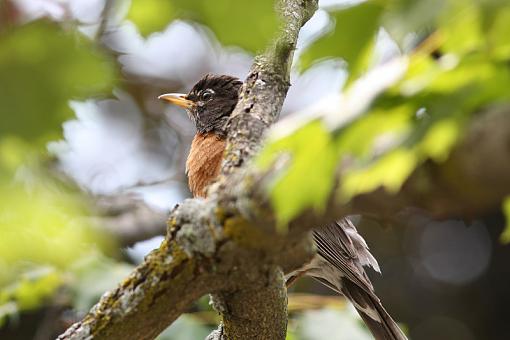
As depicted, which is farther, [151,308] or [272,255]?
[151,308]

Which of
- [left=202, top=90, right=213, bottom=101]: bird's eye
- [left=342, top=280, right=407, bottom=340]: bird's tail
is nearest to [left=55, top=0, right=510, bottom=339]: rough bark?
[left=342, top=280, right=407, bottom=340]: bird's tail

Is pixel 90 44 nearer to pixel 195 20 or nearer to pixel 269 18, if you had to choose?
pixel 195 20

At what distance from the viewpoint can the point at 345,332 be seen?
11.3 ft

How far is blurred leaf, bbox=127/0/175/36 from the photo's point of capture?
1.28m

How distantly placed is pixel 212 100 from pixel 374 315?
1639mm

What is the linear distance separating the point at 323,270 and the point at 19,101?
2.60 meters

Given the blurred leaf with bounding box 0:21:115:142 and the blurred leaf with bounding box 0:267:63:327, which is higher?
the blurred leaf with bounding box 0:267:63:327

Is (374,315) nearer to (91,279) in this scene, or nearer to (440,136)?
(91,279)

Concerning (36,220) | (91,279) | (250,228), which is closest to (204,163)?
(91,279)

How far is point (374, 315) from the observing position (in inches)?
136

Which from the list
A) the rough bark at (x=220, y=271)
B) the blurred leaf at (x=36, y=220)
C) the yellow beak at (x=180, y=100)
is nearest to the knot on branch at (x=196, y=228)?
the rough bark at (x=220, y=271)

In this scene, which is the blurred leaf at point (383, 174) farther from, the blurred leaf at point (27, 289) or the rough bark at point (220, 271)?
the blurred leaf at point (27, 289)

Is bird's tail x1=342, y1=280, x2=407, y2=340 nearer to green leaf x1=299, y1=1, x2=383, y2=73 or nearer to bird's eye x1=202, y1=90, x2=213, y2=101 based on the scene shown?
bird's eye x1=202, y1=90, x2=213, y2=101

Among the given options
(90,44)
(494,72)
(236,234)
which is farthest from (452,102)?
(236,234)
